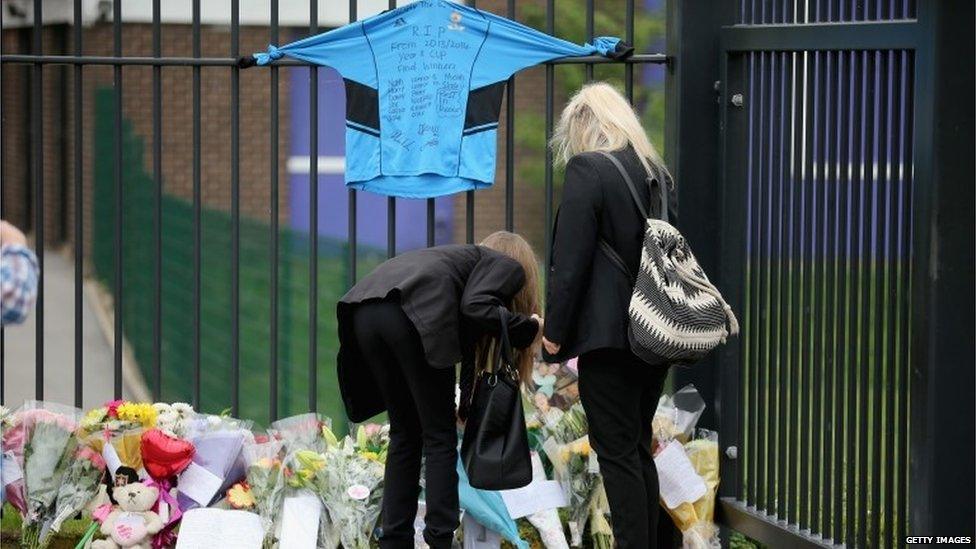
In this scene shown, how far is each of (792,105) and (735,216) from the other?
0.61 m

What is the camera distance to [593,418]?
499cm

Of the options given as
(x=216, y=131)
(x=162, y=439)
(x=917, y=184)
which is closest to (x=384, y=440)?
(x=162, y=439)

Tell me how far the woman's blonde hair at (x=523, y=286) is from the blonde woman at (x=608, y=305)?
0.68ft

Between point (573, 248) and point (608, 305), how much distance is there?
0.78ft

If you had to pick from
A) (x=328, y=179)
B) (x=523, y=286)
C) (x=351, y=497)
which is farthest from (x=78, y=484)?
(x=328, y=179)

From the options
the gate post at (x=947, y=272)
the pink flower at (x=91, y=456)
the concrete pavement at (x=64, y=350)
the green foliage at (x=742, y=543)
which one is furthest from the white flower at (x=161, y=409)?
the concrete pavement at (x=64, y=350)

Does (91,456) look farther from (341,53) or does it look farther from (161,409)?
→ (341,53)

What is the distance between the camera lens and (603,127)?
5098mm

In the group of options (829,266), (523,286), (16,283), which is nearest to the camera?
(16,283)

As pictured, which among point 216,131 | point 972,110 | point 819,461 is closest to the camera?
point 972,110

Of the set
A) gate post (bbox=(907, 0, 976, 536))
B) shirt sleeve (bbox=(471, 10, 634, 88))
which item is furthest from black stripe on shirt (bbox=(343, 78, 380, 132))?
gate post (bbox=(907, 0, 976, 536))

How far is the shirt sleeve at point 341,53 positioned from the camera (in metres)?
5.95

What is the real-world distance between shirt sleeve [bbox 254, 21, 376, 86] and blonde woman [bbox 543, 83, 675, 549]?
1.35 metres

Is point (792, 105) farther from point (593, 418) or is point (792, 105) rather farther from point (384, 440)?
point (384, 440)
